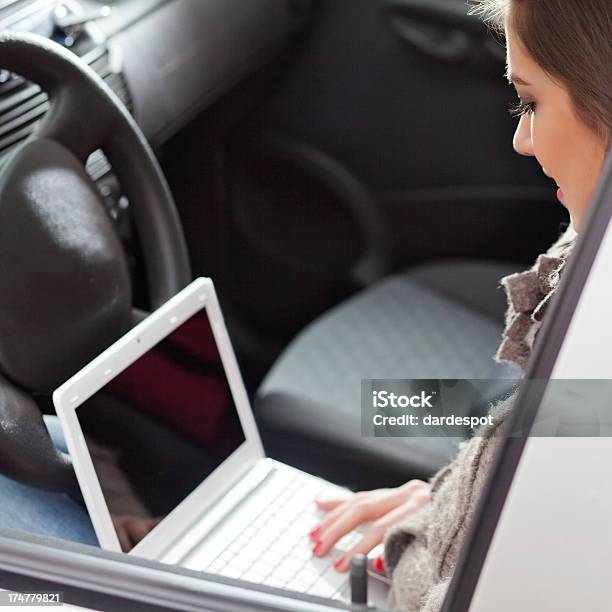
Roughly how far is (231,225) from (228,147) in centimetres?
15

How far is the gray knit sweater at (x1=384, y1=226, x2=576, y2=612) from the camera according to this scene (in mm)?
965

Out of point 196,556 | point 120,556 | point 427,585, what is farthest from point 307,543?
point 120,556

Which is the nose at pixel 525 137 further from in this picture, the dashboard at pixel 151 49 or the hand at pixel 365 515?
the dashboard at pixel 151 49

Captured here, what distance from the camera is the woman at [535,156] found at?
0.91 m

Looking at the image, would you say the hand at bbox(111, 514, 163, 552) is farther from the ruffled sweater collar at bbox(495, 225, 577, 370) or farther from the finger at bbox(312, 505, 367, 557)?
the ruffled sweater collar at bbox(495, 225, 577, 370)

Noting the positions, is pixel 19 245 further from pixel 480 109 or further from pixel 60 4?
pixel 480 109

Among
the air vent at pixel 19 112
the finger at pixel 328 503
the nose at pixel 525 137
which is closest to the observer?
the nose at pixel 525 137

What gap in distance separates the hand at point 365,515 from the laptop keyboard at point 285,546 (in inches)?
0.5

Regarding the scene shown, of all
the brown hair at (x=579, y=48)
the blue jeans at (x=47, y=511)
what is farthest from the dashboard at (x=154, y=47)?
the brown hair at (x=579, y=48)

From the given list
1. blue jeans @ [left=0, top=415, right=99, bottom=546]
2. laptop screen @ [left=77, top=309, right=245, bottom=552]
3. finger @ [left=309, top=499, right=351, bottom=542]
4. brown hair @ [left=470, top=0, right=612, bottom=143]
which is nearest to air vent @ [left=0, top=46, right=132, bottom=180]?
laptop screen @ [left=77, top=309, right=245, bottom=552]

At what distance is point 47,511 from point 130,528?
90 millimetres

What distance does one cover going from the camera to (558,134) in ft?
3.15

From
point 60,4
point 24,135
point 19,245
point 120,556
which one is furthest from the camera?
point 60,4

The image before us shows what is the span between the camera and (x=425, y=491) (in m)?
1.25
